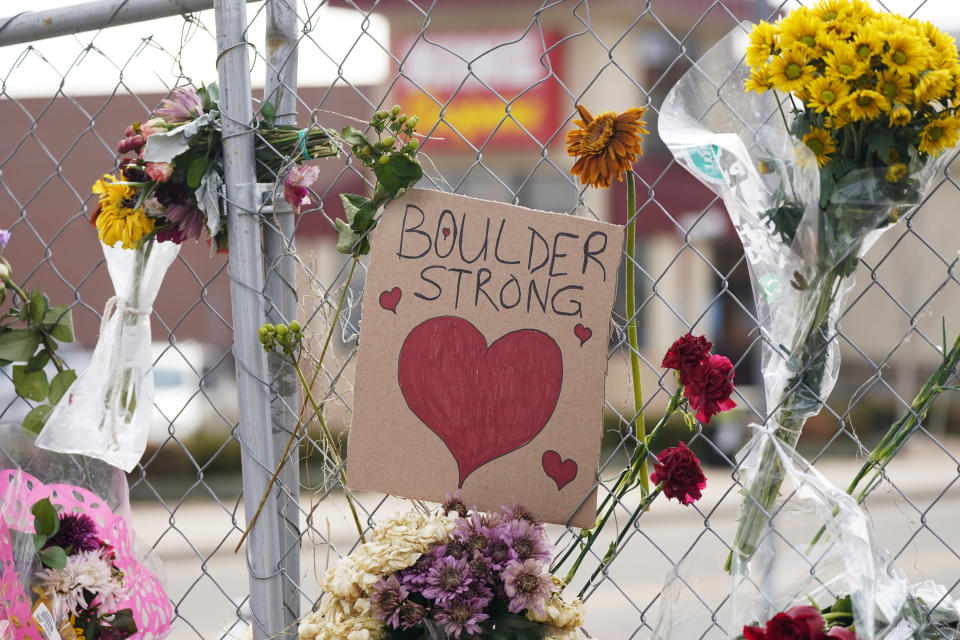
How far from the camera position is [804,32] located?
806mm

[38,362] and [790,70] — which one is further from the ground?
[790,70]

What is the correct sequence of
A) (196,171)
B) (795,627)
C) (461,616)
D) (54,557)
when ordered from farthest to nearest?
1. (54,557)
2. (196,171)
3. (461,616)
4. (795,627)

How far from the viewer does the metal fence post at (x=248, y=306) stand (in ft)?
3.66

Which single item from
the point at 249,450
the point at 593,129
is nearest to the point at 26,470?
the point at 249,450

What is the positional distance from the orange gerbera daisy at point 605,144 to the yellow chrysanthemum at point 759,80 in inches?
5.0

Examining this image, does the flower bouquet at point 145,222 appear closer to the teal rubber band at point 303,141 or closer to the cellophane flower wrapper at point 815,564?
the teal rubber band at point 303,141

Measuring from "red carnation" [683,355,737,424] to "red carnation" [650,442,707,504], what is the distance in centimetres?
5

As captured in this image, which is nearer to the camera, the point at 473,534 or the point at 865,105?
the point at 865,105

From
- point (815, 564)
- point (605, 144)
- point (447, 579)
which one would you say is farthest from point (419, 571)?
point (605, 144)

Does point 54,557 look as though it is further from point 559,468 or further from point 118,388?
point 559,468

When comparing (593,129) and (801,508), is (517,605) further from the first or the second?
(593,129)

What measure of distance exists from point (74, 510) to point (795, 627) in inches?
43.6

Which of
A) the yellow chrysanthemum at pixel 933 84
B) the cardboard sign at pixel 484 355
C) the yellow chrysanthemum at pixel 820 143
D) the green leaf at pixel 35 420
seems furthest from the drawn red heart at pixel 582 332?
the green leaf at pixel 35 420

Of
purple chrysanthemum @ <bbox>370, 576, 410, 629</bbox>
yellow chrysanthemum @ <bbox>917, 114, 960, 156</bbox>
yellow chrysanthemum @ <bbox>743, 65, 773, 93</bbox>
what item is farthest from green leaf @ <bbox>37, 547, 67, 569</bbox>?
yellow chrysanthemum @ <bbox>917, 114, 960, 156</bbox>
